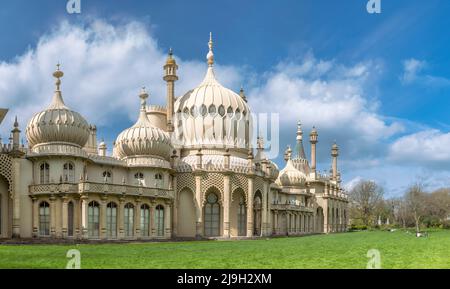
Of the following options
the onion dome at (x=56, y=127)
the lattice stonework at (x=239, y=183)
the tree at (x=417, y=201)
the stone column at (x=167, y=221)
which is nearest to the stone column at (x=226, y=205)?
the lattice stonework at (x=239, y=183)

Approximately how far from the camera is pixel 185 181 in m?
47.5

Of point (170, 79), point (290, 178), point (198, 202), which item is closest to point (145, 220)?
point (198, 202)

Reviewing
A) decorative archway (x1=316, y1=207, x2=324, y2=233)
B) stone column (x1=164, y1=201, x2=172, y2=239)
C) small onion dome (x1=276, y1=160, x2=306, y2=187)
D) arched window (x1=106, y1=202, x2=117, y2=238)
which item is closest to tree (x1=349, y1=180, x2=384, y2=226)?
decorative archway (x1=316, y1=207, x2=324, y2=233)

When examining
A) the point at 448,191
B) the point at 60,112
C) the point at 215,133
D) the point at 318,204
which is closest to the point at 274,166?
the point at 215,133

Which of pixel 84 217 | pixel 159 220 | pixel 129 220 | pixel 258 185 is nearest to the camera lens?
pixel 84 217

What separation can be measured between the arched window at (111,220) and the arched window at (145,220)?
2.90 meters

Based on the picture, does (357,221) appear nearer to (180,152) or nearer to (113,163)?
(180,152)

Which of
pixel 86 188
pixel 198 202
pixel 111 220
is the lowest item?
pixel 111 220

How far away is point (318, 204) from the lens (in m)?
78.3

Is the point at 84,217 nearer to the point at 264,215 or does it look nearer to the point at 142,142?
the point at 142,142

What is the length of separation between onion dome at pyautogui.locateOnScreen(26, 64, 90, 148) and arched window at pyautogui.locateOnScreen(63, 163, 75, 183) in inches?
62.1

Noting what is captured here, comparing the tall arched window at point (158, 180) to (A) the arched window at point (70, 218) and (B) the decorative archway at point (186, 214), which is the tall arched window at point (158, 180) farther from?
(A) the arched window at point (70, 218)

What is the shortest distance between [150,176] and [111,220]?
21.3 feet
